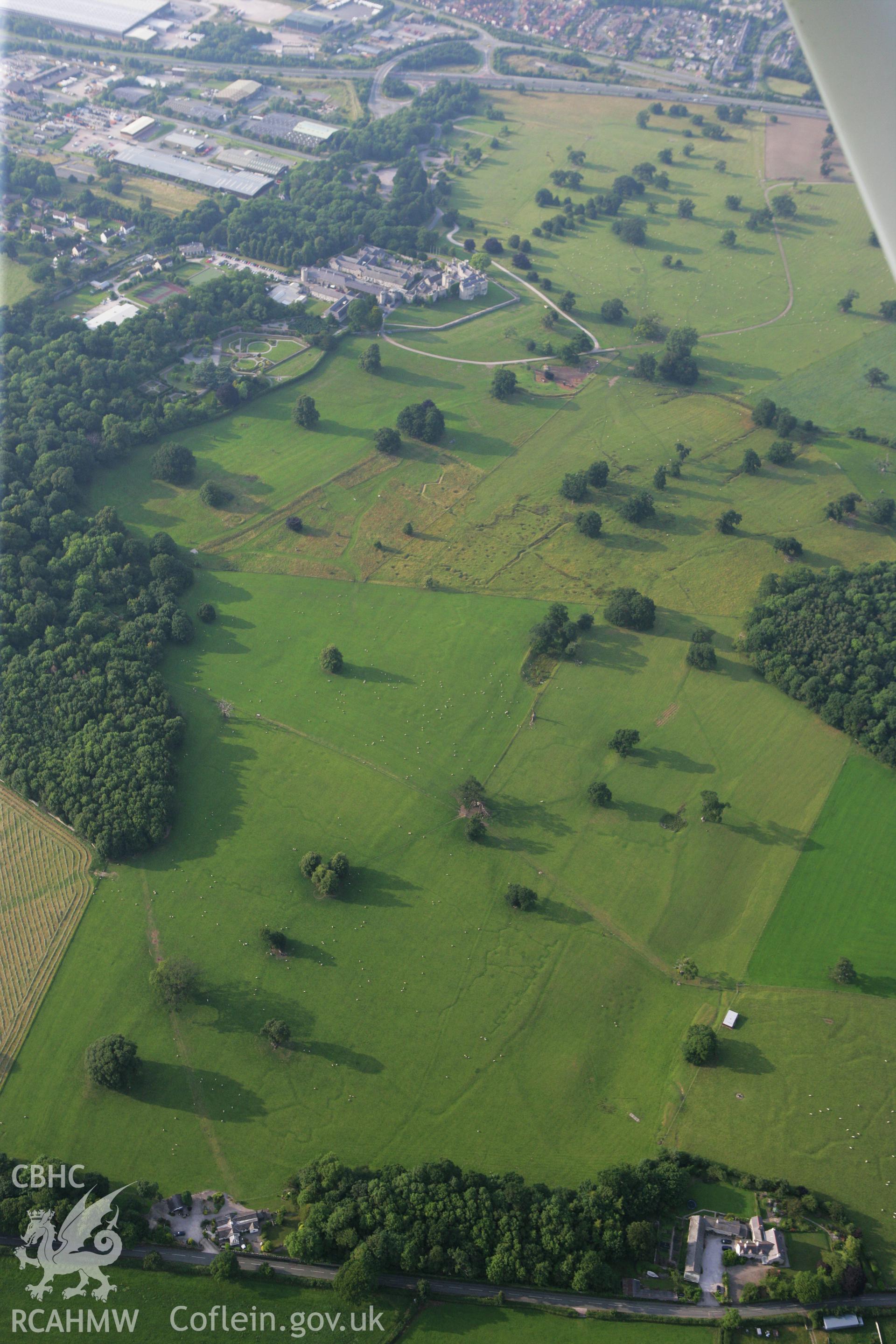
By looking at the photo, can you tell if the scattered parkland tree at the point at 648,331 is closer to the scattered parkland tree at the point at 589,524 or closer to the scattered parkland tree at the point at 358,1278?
the scattered parkland tree at the point at 589,524

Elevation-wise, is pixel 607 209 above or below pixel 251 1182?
above

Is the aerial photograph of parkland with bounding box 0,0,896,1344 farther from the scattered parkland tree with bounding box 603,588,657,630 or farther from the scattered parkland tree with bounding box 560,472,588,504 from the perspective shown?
the scattered parkland tree with bounding box 560,472,588,504

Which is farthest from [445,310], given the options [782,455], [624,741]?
[624,741]

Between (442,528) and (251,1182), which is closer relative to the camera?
(251,1182)

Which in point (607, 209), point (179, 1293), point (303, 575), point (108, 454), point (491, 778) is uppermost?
point (607, 209)

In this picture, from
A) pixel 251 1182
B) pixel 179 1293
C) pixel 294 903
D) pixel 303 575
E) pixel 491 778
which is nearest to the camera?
pixel 179 1293

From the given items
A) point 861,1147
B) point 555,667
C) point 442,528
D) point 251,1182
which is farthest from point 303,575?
point 861,1147

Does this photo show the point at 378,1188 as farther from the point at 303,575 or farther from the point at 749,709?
the point at 303,575

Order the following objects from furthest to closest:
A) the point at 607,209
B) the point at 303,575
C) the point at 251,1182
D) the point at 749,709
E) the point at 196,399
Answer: the point at 607,209 → the point at 196,399 → the point at 303,575 → the point at 749,709 → the point at 251,1182
